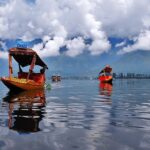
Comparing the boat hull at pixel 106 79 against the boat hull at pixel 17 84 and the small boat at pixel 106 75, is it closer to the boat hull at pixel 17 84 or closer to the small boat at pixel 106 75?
the small boat at pixel 106 75

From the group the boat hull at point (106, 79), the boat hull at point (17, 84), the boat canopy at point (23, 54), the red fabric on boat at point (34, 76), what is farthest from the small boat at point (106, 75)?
the boat hull at point (17, 84)

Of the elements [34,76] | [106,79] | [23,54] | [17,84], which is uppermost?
[23,54]

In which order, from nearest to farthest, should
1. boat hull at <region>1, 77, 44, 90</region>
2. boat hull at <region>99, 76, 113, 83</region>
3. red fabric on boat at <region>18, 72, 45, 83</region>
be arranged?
1. boat hull at <region>1, 77, 44, 90</region>
2. red fabric on boat at <region>18, 72, 45, 83</region>
3. boat hull at <region>99, 76, 113, 83</region>

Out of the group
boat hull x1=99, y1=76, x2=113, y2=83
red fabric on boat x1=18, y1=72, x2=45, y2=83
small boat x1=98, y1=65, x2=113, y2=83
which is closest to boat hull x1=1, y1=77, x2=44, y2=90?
red fabric on boat x1=18, y1=72, x2=45, y2=83

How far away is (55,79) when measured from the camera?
461 feet

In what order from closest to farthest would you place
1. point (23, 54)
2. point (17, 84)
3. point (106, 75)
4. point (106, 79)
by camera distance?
point (17, 84), point (23, 54), point (106, 79), point (106, 75)

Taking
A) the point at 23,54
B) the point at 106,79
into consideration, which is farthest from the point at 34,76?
the point at 106,79

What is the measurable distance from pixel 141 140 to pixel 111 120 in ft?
16.5

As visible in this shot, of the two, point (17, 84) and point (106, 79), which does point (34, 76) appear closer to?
point (17, 84)

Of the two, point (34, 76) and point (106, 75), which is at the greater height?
point (106, 75)

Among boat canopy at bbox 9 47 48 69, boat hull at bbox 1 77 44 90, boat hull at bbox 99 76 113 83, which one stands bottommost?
boat hull at bbox 1 77 44 90

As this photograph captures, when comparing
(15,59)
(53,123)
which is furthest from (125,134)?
(15,59)

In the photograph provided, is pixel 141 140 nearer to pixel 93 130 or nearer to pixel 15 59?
pixel 93 130

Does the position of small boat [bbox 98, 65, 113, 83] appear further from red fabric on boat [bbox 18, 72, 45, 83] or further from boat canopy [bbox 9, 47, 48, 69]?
boat canopy [bbox 9, 47, 48, 69]
